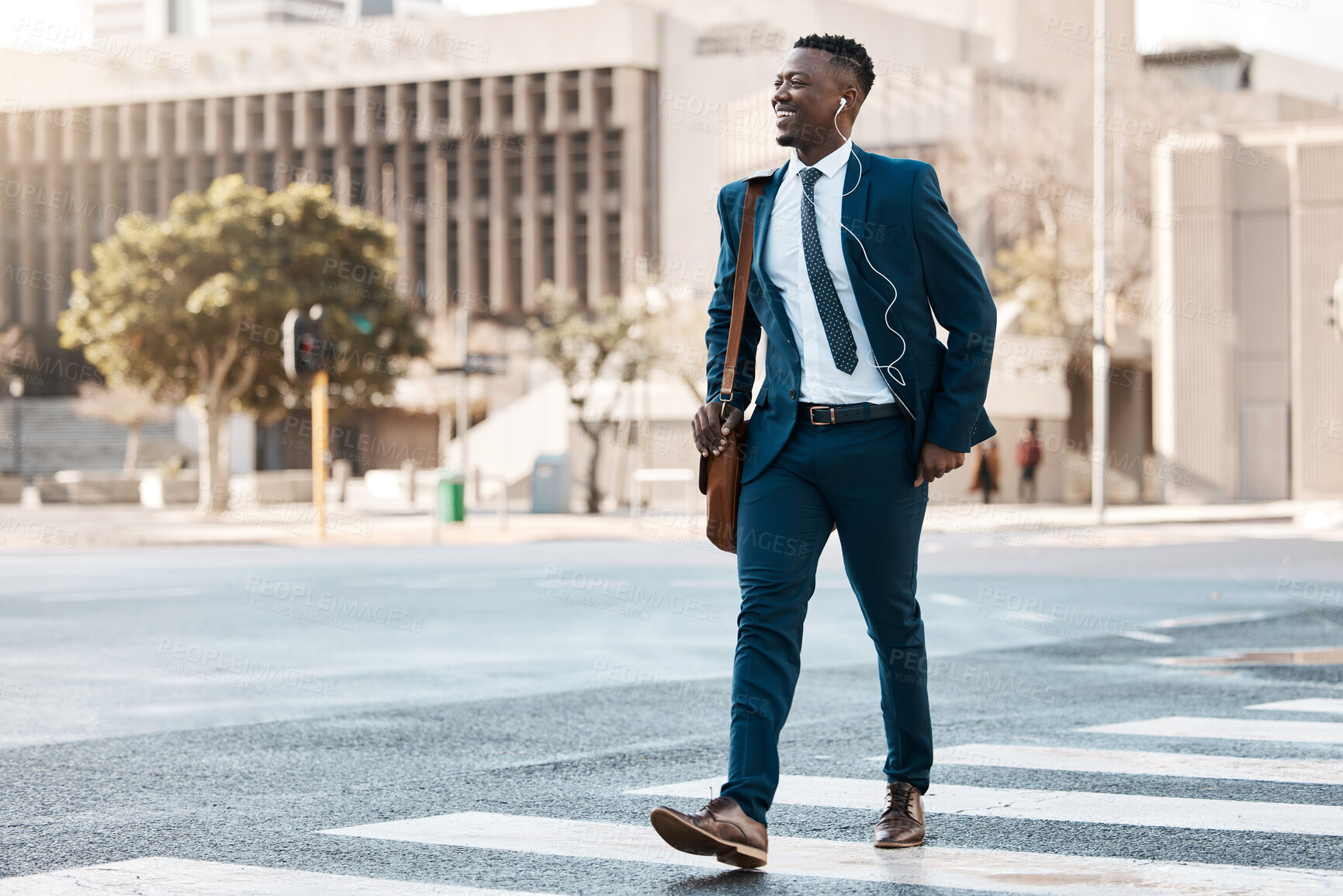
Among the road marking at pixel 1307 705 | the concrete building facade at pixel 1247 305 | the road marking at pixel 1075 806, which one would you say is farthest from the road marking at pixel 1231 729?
the concrete building facade at pixel 1247 305

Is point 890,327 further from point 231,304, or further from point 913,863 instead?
point 231,304

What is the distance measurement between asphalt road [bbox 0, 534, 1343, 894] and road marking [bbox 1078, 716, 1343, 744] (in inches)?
1.1

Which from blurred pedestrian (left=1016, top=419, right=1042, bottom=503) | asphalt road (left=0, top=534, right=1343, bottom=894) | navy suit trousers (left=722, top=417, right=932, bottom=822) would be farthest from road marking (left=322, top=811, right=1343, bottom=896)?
blurred pedestrian (left=1016, top=419, right=1042, bottom=503)

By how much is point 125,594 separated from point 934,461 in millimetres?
11348

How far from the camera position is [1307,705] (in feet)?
24.2

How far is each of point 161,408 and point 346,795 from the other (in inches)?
2499

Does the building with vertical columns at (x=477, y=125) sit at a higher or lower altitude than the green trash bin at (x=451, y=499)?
higher

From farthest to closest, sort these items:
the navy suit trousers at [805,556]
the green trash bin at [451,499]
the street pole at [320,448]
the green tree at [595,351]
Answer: the green tree at [595,351] → the green trash bin at [451,499] → the street pole at [320,448] → the navy suit trousers at [805,556]

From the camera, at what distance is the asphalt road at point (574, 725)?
4.41 meters

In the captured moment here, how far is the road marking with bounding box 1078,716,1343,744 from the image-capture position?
20.9ft

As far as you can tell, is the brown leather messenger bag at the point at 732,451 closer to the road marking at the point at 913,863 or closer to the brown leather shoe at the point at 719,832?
the brown leather shoe at the point at 719,832

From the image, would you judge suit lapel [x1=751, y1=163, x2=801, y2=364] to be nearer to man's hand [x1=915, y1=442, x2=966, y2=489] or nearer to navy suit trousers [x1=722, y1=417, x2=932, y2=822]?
navy suit trousers [x1=722, y1=417, x2=932, y2=822]

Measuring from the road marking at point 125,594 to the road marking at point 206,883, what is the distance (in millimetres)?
9874

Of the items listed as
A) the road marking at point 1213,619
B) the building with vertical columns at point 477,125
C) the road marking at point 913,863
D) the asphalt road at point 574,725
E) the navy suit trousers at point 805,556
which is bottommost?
the road marking at point 1213,619
